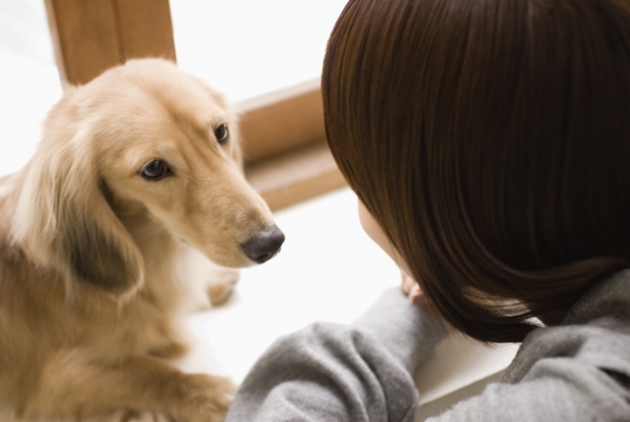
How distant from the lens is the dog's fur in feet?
3.24

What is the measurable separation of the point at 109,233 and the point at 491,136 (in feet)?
2.13

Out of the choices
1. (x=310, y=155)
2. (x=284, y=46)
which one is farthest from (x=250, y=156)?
(x=284, y=46)

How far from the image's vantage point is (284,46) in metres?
1.78

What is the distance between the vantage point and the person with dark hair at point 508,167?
1.96 ft

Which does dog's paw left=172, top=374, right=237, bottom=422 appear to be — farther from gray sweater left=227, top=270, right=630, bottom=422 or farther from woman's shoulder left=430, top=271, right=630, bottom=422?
woman's shoulder left=430, top=271, right=630, bottom=422

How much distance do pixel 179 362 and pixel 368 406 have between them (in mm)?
424

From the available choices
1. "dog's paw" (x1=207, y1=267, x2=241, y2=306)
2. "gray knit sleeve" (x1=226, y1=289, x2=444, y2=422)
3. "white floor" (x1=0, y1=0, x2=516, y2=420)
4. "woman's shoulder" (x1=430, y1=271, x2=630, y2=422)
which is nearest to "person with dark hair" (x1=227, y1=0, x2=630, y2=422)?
"woman's shoulder" (x1=430, y1=271, x2=630, y2=422)

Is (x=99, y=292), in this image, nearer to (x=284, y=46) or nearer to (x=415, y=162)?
(x=415, y=162)

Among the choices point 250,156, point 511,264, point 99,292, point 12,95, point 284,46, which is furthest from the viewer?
point 284,46

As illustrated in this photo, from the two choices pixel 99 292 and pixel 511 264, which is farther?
pixel 99 292

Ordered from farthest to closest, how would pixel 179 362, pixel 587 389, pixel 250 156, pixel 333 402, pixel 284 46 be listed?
pixel 284 46 < pixel 250 156 < pixel 179 362 < pixel 333 402 < pixel 587 389

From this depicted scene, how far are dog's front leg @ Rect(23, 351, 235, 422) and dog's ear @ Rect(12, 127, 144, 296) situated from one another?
0.17 meters

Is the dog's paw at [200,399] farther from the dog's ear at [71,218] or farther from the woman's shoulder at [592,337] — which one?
the woman's shoulder at [592,337]

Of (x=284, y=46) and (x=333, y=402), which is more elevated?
(x=284, y=46)
